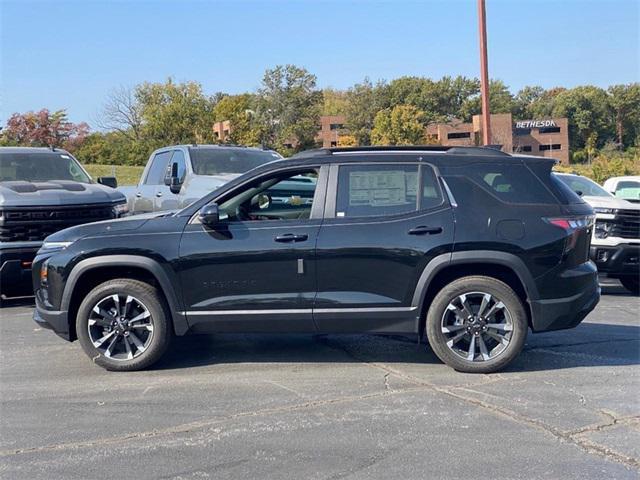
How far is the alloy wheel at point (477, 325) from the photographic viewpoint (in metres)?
5.74

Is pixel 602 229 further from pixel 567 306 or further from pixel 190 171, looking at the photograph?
pixel 190 171

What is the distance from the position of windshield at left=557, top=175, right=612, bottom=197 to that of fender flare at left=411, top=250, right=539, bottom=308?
257 inches

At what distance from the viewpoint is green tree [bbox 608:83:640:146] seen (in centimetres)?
9031

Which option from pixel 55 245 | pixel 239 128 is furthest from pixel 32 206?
pixel 239 128

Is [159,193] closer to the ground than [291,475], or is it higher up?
higher up

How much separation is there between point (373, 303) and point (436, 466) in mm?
1938

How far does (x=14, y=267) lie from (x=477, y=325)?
579 cm

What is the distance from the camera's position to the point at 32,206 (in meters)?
8.73

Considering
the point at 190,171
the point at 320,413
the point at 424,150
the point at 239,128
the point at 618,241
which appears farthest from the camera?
the point at 239,128

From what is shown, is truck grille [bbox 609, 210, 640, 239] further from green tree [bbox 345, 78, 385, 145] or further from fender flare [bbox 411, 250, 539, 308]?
green tree [bbox 345, 78, 385, 145]

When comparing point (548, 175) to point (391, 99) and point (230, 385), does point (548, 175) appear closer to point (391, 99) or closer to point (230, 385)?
point (230, 385)

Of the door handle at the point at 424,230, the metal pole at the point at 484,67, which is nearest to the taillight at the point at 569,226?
the door handle at the point at 424,230

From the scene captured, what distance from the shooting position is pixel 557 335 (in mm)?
7293

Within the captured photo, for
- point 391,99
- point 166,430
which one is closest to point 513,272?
point 166,430
